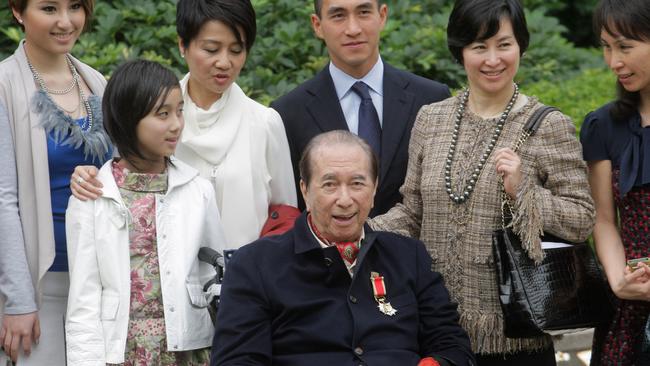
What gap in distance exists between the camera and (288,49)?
721cm

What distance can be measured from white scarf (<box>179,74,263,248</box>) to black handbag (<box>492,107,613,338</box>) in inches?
40.7

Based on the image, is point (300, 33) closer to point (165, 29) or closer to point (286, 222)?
point (165, 29)

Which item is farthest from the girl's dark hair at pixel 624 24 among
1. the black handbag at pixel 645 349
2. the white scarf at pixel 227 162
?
the white scarf at pixel 227 162

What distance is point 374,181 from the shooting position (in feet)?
13.4

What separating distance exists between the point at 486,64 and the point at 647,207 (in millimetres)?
806

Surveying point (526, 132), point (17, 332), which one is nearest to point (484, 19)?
point (526, 132)

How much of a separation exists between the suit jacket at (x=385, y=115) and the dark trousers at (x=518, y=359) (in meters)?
0.85

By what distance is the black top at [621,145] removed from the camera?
408cm

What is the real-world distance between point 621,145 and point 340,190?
1.09 meters

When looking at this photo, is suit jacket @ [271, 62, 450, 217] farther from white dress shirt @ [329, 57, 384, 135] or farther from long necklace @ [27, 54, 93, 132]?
long necklace @ [27, 54, 93, 132]

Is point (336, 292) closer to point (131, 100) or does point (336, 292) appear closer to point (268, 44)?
point (131, 100)

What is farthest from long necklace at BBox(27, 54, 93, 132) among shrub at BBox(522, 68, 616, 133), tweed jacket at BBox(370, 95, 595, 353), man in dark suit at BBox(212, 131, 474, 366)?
shrub at BBox(522, 68, 616, 133)

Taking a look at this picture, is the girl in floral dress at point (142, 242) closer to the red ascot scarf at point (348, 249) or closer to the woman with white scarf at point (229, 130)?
the woman with white scarf at point (229, 130)

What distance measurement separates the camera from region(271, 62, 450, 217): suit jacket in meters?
4.76
